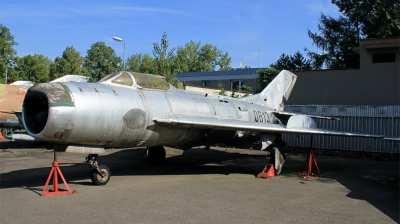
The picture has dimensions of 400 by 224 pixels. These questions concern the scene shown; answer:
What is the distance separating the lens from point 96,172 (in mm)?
9398

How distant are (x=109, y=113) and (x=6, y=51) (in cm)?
5992

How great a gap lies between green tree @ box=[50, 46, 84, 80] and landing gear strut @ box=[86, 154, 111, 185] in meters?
54.8

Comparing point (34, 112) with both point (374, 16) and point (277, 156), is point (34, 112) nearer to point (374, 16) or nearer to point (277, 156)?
point (277, 156)

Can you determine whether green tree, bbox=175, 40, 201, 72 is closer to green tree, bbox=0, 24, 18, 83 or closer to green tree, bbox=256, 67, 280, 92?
green tree, bbox=0, 24, 18, 83

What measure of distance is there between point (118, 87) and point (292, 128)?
5.63 meters

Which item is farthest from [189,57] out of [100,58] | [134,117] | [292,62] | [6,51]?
[134,117]

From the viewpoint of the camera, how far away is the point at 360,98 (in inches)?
835

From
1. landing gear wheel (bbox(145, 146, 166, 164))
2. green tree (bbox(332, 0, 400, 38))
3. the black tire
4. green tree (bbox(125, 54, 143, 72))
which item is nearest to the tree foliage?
green tree (bbox(332, 0, 400, 38))

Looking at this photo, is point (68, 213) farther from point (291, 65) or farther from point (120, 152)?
point (291, 65)

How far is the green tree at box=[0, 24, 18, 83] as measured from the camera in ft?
196

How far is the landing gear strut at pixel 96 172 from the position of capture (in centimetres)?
927

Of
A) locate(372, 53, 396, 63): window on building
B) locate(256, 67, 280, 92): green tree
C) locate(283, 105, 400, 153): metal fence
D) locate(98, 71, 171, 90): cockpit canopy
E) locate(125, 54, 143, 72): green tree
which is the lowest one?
locate(283, 105, 400, 153): metal fence

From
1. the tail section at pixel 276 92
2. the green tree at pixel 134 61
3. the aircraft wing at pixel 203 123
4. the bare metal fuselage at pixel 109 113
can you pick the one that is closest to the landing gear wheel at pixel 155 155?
the bare metal fuselage at pixel 109 113

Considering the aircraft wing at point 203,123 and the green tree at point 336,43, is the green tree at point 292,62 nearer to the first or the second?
the green tree at point 336,43
